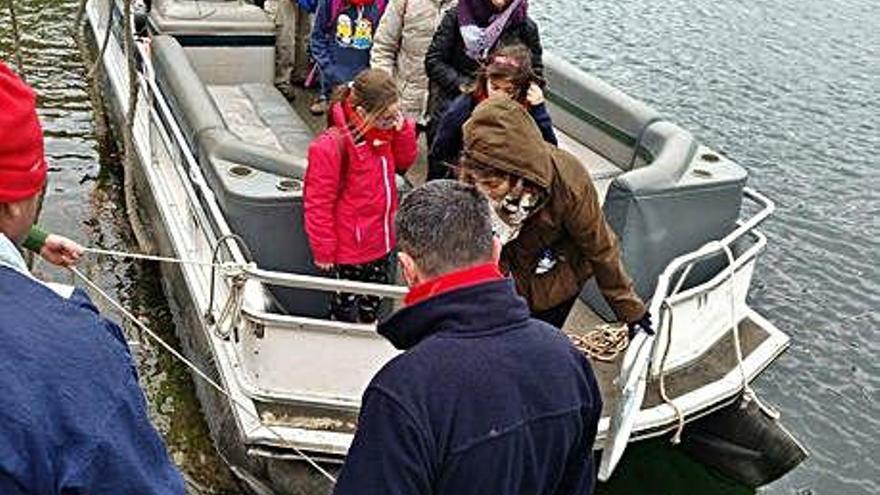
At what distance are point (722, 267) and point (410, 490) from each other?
4.10m

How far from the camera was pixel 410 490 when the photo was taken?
88.7 inches

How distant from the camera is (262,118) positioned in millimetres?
7191

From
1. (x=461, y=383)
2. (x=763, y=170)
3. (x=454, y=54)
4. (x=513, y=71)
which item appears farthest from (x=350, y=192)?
(x=763, y=170)

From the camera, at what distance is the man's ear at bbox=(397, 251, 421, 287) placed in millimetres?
2414

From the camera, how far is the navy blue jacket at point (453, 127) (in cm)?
462

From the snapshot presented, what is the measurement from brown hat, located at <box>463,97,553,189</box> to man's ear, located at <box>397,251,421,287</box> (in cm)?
120

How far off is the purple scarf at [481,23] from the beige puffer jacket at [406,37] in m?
0.67


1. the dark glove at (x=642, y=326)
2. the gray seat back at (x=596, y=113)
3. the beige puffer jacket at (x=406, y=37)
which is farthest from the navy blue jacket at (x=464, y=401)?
the gray seat back at (x=596, y=113)

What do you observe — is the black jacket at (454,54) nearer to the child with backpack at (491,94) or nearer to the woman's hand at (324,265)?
the child with backpack at (491,94)

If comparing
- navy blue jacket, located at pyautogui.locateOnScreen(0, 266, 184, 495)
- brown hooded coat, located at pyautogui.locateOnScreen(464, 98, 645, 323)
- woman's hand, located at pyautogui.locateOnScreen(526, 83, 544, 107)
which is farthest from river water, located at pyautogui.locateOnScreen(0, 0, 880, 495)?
navy blue jacket, located at pyautogui.locateOnScreen(0, 266, 184, 495)

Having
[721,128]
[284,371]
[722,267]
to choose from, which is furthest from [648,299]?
[721,128]

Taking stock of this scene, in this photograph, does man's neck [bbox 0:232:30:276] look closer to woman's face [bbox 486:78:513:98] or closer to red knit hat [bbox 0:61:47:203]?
red knit hat [bbox 0:61:47:203]

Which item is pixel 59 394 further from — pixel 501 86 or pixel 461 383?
pixel 501 86

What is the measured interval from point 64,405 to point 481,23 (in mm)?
4450
